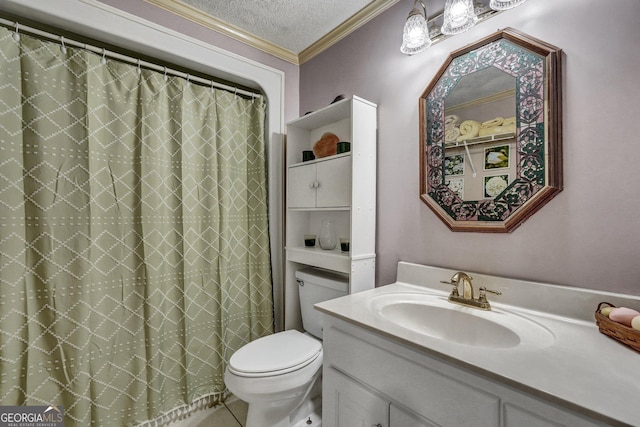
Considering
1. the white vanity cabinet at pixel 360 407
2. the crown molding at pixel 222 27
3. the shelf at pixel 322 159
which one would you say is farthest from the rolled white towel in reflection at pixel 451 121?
the crown molding at pixel 222 27

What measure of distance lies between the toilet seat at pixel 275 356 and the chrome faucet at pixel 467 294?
721mm

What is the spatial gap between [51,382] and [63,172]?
965mm

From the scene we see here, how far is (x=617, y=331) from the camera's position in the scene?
0.79 meters

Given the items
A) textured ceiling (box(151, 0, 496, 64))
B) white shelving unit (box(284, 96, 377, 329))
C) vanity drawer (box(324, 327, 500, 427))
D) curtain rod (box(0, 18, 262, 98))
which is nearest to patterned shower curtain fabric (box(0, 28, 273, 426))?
curtain rod (box(0, 18, 262, 98))

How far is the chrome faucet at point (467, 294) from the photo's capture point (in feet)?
3.59

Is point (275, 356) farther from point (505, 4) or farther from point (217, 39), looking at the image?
point (217, 39)

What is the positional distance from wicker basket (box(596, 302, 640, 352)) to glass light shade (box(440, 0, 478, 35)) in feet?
3.59

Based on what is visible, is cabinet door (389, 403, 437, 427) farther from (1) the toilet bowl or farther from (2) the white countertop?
(1) the toilet bowl

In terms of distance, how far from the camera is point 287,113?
6.91 feet

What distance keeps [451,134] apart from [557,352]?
35.7 inches

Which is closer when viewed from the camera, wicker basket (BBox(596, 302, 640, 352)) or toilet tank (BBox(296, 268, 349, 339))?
wicker basket (BBox(596, 302, 640, 352))

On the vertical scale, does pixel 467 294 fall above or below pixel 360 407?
above

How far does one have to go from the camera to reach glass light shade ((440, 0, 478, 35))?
1080mm

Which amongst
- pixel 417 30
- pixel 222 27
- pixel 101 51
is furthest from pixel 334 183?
pixel 101 51
